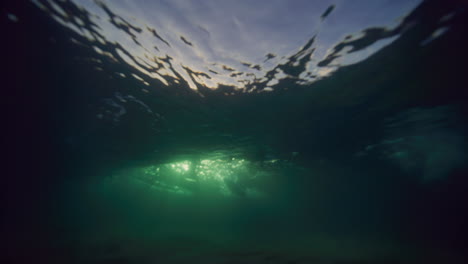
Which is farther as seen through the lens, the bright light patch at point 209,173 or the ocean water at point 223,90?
the bright light patch at point 209,173

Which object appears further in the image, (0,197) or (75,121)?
(0,197)

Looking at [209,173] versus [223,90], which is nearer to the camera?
[223,90]

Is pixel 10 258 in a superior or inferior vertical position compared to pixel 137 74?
inferior

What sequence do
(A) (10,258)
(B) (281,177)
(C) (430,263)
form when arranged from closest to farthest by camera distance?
(A) (10,258) → (C) (430,263) → (B) (281,177)

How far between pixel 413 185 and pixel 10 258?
50.5 meters

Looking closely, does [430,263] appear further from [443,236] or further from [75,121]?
[75,121]

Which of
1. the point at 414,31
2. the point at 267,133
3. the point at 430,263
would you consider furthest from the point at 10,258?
the point at 430,263

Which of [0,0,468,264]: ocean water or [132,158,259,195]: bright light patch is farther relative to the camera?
[132,158,259,195]: bright light patch

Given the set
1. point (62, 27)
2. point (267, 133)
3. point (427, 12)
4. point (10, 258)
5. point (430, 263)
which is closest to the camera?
point (427, 12)

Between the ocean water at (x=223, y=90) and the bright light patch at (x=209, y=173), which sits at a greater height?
the ocean water at (x=223, y=90)

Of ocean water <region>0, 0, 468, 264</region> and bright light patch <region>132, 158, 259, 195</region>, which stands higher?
ocean water <region>0, 0, 468, 264</region>

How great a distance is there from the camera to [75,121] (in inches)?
567

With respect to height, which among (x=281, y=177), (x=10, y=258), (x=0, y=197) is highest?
(x=281, y=177)

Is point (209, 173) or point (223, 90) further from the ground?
point (223, 90)
